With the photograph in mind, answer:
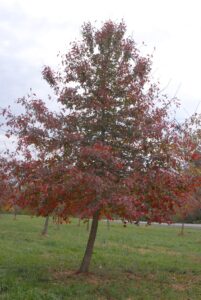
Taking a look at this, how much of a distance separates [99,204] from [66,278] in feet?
7.58

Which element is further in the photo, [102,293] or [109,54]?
[109,54]

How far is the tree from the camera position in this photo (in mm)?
9484

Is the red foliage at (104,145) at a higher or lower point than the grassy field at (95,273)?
higher

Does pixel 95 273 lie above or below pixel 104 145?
below

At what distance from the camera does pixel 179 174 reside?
10719 millimetres

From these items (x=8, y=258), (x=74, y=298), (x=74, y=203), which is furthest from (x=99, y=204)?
(x=8, y=258)

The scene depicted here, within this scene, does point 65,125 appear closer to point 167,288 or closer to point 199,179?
point 199,179

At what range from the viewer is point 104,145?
1022cm

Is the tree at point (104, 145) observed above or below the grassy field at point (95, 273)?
above

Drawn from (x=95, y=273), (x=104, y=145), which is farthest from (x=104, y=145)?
(x=95, y=273)

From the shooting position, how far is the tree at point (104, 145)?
9.48m

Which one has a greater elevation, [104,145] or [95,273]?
[104,145]

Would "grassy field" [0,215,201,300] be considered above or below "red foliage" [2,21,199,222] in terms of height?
below

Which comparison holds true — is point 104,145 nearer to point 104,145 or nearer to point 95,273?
point 104,145
